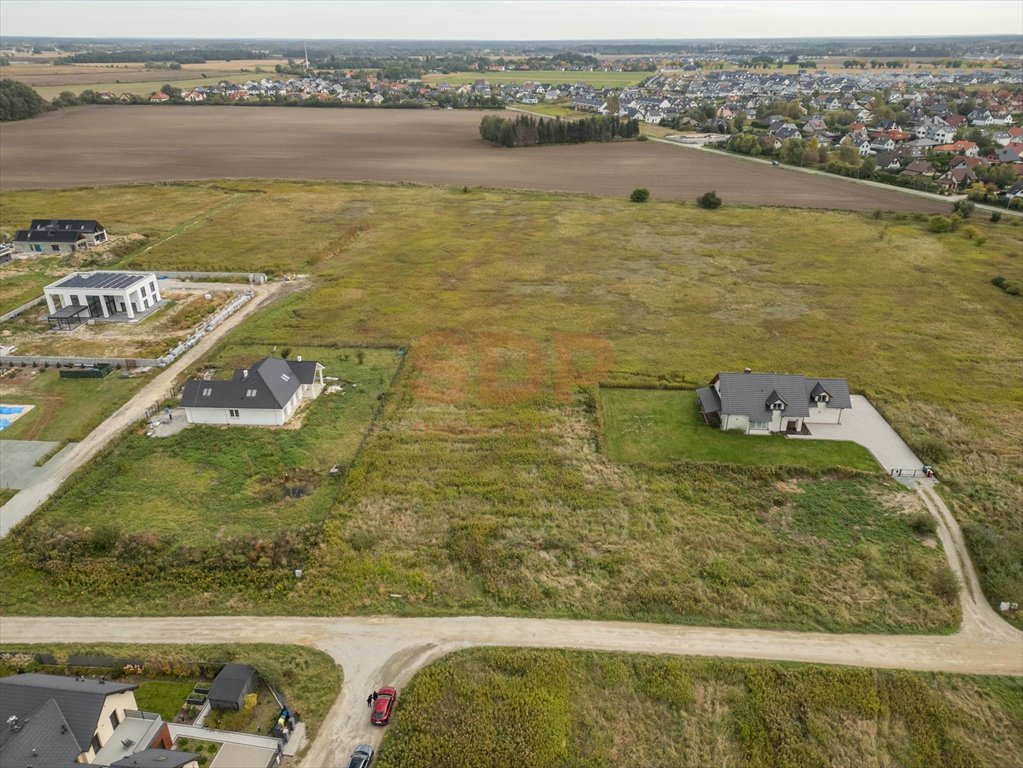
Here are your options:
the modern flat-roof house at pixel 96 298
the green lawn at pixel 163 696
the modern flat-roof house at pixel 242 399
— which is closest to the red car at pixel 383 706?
the green lawn at pixel 163 696

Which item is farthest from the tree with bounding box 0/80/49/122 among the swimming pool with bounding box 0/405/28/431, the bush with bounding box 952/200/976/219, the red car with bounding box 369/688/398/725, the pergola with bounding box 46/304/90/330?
the bush with bounding box 952/200/976/219

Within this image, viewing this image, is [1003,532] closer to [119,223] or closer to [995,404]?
[995,404]

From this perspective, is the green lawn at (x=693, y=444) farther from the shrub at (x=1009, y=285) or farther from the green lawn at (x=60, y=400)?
the shrub at (x=1009, y=285)

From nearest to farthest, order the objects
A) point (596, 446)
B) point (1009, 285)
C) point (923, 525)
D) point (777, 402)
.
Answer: point (923, 525)
point (596, 446)
point (777, 402)
point (1009, 285)

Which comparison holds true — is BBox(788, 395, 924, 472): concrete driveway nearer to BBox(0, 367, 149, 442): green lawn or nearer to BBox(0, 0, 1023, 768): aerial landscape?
BBox(0, 0, 1023, 768): aerial landscape

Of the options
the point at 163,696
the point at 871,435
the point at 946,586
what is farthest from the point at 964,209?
the point at 163,696

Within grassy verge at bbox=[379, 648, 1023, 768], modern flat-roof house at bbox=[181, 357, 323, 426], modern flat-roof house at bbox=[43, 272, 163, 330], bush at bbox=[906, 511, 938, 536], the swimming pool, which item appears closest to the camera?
grassy verge at bbox=[379, 648, 1023, 768]

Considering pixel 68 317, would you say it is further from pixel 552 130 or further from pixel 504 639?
pixel 552 130
